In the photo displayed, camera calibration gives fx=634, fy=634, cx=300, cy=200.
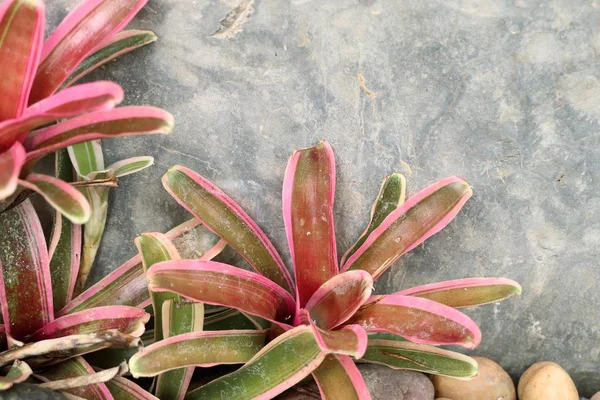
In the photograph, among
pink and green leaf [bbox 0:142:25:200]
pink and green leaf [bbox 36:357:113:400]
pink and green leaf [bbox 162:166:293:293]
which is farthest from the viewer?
pink and green leaf [bbox 162:166:293:293]

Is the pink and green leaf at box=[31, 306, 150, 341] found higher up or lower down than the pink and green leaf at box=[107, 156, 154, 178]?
lower down

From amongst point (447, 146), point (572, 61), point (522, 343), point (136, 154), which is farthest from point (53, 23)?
point (522, 343)

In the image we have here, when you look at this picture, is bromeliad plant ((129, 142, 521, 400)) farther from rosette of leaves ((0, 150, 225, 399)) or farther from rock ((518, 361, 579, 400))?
rock ((518, 361, 579, 400))

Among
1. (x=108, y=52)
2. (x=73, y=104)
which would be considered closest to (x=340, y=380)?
(x=73, y=104)

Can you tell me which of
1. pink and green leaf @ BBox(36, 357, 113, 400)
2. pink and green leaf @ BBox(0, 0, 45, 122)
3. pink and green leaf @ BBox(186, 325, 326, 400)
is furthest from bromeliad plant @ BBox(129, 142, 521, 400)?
pink and green leaf @ BBox(0, 0, 45, 122)

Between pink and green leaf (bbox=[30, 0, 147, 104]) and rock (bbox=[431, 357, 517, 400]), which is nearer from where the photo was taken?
pink and green leaf (bbox=[30, 0, 147, 104])

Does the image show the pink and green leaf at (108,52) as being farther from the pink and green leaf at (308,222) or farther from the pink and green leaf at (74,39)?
the pink and green leaf at (308,222)
